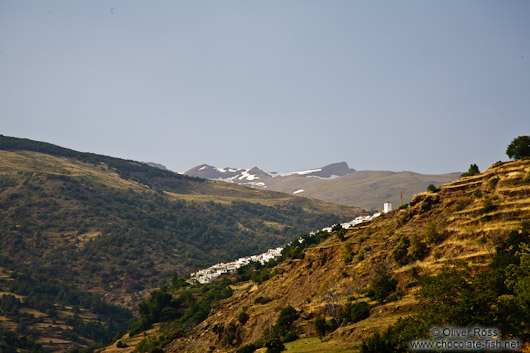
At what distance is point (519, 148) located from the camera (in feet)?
162

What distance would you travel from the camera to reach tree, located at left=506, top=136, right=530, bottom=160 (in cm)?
4906

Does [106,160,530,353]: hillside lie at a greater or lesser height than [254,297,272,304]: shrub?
greater

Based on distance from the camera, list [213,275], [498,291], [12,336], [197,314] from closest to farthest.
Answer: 1. [498,291]
2. [197,314]
3. [12,336]
4. [213,275]

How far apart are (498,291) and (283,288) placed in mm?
29345

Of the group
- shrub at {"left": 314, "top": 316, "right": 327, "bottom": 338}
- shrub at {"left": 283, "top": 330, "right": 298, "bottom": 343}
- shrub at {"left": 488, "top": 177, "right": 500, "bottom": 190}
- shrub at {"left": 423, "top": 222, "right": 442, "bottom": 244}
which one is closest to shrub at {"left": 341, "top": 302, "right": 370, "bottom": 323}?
shrub at {"left": 314, "top": 316, "right": 327, "bottom": 338}

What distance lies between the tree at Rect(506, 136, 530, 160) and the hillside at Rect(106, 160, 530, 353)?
13.4 feet

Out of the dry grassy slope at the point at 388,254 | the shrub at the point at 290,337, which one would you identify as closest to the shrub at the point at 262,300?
the dry grassy slope at the point at 388,254

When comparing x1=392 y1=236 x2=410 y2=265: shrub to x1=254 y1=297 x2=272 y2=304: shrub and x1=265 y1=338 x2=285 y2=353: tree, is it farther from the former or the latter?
x1=254 y1=297 x2=272 y2=304: shrub

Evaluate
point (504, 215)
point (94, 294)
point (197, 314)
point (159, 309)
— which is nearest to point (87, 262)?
point (94, 294)

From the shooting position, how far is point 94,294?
→ 154000 mm

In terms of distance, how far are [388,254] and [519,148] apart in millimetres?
18800

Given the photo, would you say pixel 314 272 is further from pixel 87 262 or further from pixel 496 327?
pixel 87 262

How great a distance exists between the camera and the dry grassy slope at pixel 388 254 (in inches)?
1550

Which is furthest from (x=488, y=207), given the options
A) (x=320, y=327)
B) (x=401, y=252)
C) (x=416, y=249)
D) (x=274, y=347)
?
(x=274, y=347)
